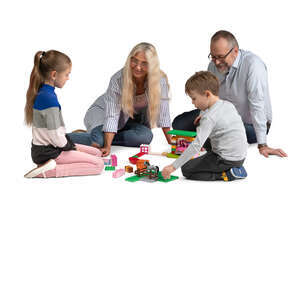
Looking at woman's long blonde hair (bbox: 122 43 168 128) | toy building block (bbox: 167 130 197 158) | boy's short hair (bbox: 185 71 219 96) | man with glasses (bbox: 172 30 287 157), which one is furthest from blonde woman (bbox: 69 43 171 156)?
boy's short hair (bbox: 185 71 219 96)

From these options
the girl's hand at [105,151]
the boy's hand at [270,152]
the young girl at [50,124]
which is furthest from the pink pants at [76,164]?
the boy's hand at [270,152]

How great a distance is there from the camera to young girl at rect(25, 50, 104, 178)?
3721 millimetres

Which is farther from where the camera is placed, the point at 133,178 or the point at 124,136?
the point at 124,136

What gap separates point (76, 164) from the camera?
3957mm

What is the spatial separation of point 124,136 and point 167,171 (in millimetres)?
1152

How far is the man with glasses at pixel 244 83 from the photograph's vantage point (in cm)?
434

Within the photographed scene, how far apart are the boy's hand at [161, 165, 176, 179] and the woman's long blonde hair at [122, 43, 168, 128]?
0.94m

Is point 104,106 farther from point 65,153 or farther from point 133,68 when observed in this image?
point 65,153

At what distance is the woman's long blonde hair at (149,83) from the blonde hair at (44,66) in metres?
0.71

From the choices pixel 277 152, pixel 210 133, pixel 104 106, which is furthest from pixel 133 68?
pixel 277 152

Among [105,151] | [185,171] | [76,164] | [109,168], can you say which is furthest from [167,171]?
[105,151]

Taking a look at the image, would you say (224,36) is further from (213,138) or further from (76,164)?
(76,164)

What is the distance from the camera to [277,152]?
440cm

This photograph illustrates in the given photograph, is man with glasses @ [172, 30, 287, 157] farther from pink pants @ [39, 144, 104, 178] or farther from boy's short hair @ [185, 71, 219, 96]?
pink pants @ [39, 144, 104, 178]
